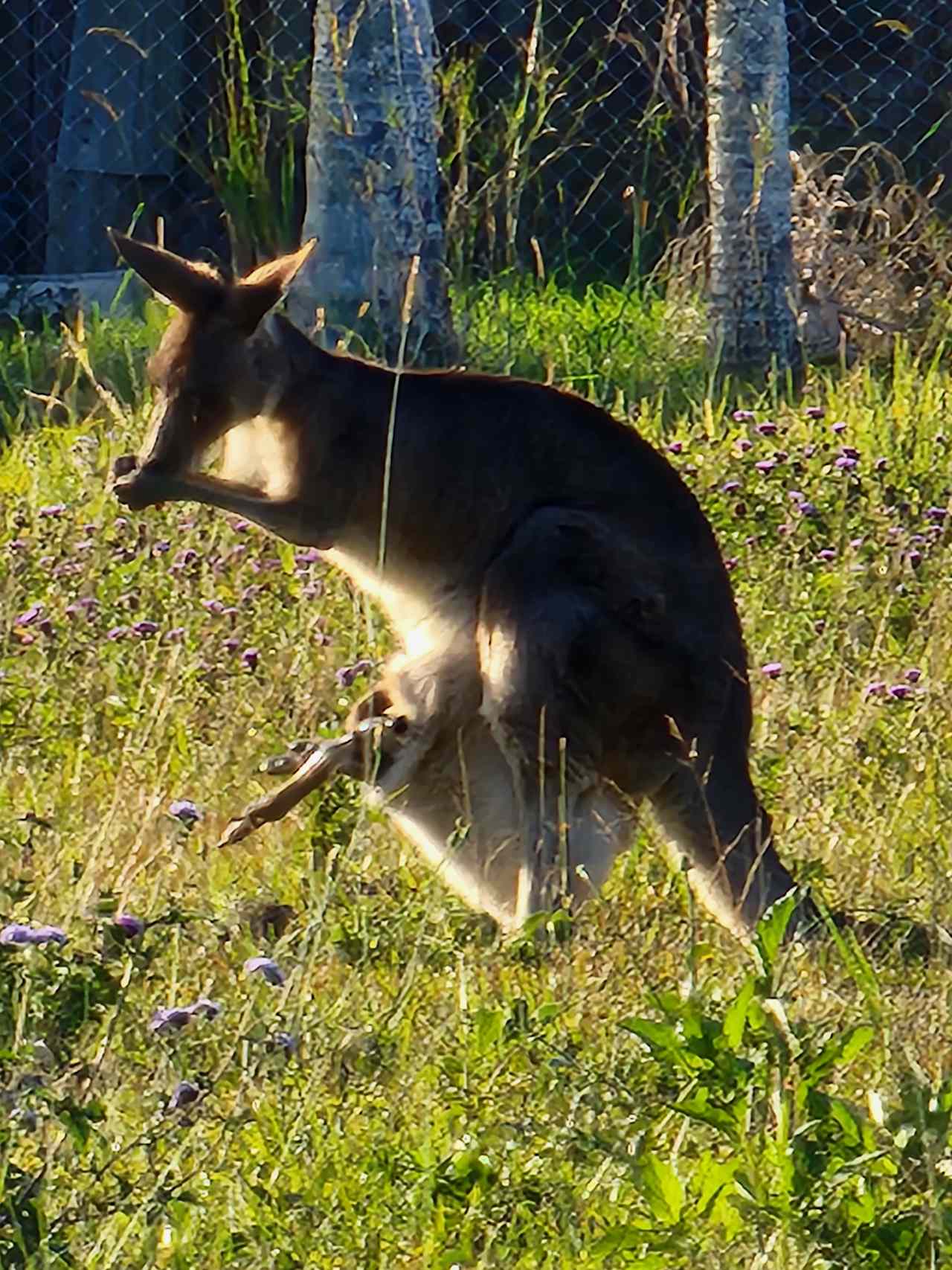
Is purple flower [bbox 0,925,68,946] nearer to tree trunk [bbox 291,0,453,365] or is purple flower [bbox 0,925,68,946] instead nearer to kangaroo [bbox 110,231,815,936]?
kangaroo [bbox 110,231,815,936]

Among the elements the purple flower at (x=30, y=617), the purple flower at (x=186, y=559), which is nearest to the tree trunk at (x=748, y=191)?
the purple flower at (x=186, y=559)

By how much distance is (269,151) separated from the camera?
12.0 metres

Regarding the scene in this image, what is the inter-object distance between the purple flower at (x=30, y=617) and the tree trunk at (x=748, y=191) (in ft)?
12.1

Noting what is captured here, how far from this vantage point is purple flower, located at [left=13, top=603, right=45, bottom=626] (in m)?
5.13

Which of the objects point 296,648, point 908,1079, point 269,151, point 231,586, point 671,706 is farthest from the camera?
point 269,151

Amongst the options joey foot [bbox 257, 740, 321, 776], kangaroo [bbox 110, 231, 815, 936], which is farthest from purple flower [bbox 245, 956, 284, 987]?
joey foot [bbox 257, 740, 321, 776]

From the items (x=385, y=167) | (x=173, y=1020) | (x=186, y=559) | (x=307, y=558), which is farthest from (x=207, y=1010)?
(x=385, y=167)

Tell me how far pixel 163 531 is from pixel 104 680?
0.98 m

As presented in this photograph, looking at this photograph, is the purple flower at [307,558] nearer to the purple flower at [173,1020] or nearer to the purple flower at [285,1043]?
the purple flower at [285,1043]

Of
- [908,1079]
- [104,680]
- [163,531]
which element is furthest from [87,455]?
[908,1079]

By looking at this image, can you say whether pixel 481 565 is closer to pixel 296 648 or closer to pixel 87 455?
pixel 296 648

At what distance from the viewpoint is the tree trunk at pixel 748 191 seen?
28.0 feet

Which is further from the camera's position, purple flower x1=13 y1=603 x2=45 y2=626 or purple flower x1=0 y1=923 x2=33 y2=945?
purple flower x1=13 y1=603 x2=45 y2=626

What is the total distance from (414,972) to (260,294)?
1788 millimetres
